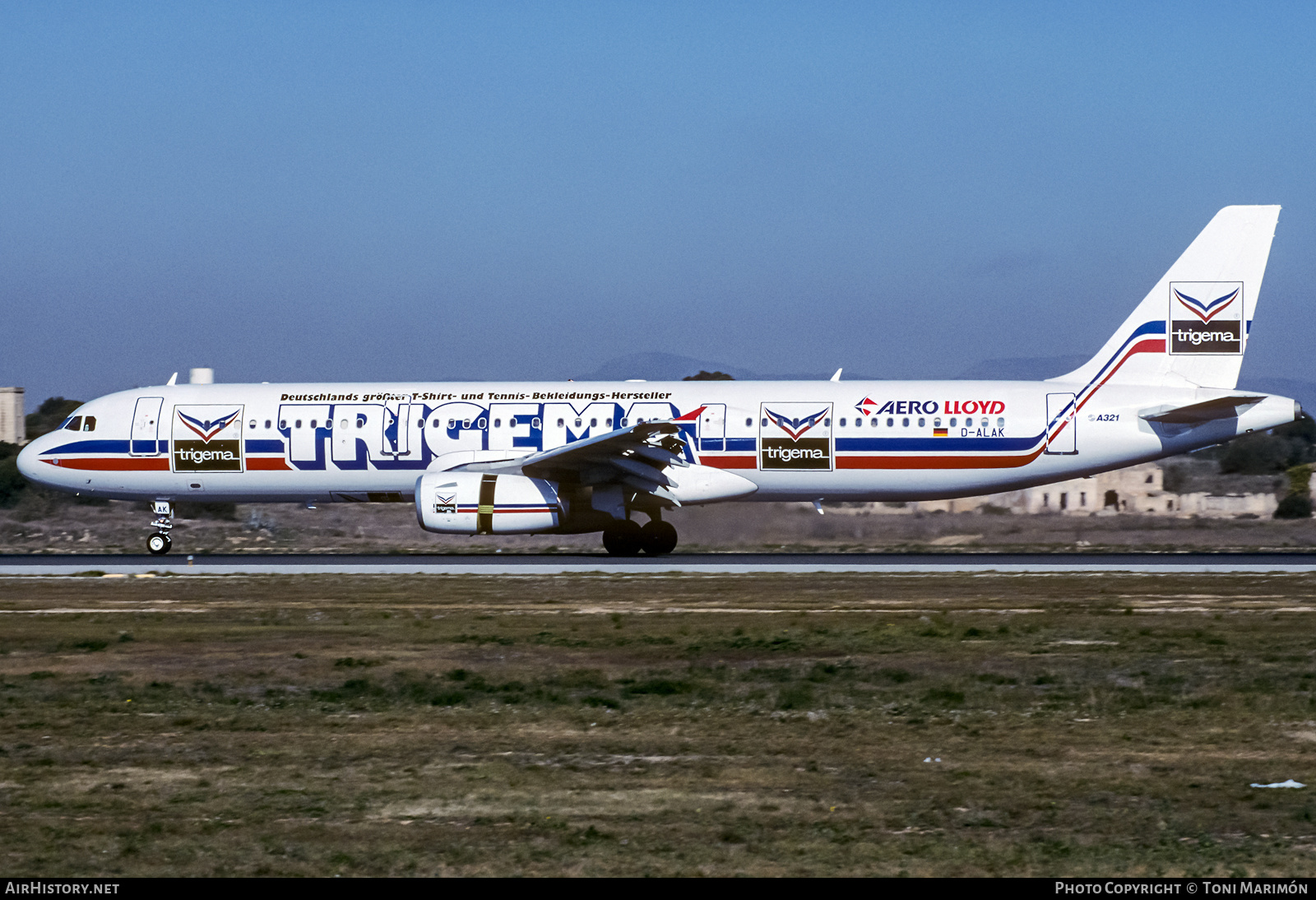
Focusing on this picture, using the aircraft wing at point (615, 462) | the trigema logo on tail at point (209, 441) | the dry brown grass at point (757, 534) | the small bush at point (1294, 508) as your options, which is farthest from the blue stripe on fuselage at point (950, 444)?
the small bush at point (1294, 508)

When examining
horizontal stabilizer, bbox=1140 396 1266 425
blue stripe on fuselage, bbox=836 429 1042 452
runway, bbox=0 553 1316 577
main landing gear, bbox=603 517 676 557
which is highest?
horizontal stabilizer, bbox=1140 396 1266 425

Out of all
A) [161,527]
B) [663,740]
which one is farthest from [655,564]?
[663,740]

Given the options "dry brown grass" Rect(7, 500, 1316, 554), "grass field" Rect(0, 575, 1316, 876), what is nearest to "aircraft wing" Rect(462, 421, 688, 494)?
"dry brown grass" Rect(7, 500, 1316, 554)

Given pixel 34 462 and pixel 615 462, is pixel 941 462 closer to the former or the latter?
pixel 615 462

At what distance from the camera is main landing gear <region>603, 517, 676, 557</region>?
30.2m

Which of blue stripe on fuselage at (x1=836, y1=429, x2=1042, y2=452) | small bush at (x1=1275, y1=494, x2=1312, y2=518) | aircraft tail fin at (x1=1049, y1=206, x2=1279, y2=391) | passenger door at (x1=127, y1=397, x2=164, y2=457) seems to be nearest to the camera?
blue stripe on fuselage at (x1=836, y1=429, x2=1042, y2=452)

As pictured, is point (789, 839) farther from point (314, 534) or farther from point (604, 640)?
point (314, 534)

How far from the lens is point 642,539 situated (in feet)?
99.5

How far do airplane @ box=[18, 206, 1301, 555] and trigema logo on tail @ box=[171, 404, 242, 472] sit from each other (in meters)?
0.04

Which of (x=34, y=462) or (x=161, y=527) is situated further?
(x=34, y=462)

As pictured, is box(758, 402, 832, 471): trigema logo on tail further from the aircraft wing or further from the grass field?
the grass field

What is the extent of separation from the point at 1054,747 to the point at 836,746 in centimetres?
157

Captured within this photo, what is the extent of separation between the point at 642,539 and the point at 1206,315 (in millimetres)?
12714

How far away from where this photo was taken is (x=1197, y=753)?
1025 centimetres
